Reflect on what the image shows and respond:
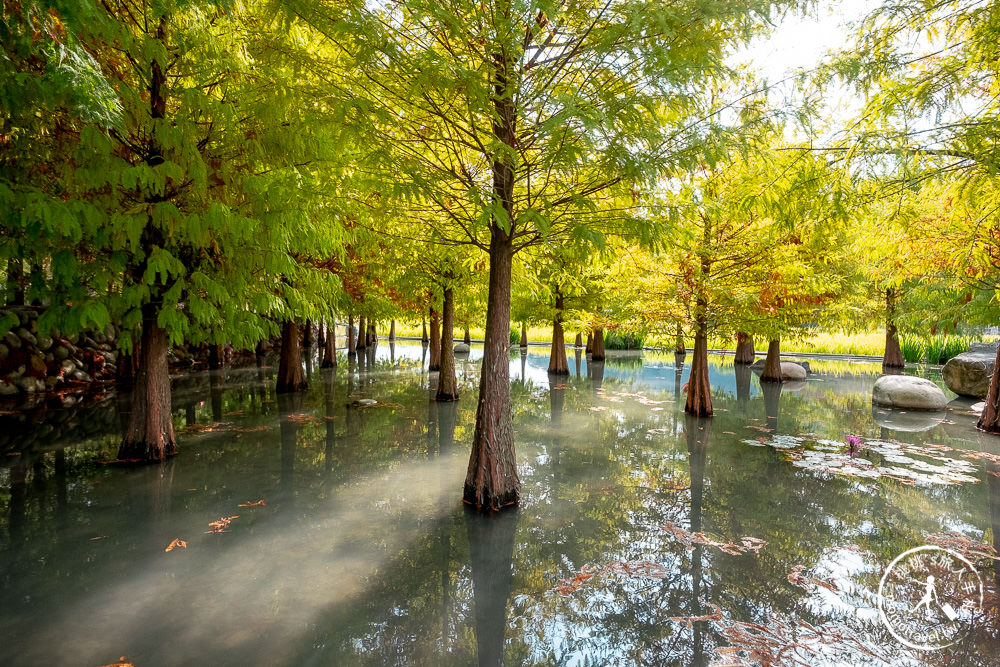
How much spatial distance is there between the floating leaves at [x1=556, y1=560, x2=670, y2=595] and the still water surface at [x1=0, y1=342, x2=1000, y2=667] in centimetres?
4

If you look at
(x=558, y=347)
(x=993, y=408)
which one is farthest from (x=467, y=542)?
(x=558, y=347)

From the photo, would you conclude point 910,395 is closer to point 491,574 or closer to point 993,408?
point 993,408

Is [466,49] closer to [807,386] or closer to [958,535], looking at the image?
[958,535]

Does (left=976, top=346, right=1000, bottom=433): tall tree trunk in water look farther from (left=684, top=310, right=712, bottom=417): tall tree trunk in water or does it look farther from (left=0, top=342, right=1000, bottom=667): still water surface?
(left=684, top=310, right=712, bottom=417): tall tree trunk in water

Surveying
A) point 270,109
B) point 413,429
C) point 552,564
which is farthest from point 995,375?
point 270,109

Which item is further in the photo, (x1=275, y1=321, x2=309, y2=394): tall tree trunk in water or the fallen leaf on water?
(x1=275, y1=321, x2=309, y2=394): tall tree trunk in water

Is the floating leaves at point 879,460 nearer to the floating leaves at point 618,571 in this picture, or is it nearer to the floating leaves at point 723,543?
the floating leaves at point 723,543

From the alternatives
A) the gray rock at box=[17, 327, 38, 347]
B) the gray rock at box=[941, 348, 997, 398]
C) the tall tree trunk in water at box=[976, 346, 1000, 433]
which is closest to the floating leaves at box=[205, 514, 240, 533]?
the gray rock at box=[17, 327, 38, 347]

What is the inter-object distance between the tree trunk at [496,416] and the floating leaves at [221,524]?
2.97m

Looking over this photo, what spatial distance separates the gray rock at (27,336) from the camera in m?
14.3

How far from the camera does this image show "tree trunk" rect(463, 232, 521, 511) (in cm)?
648

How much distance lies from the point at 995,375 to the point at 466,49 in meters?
13.0

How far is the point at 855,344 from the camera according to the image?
32312 mm

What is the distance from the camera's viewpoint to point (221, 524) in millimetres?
5883
